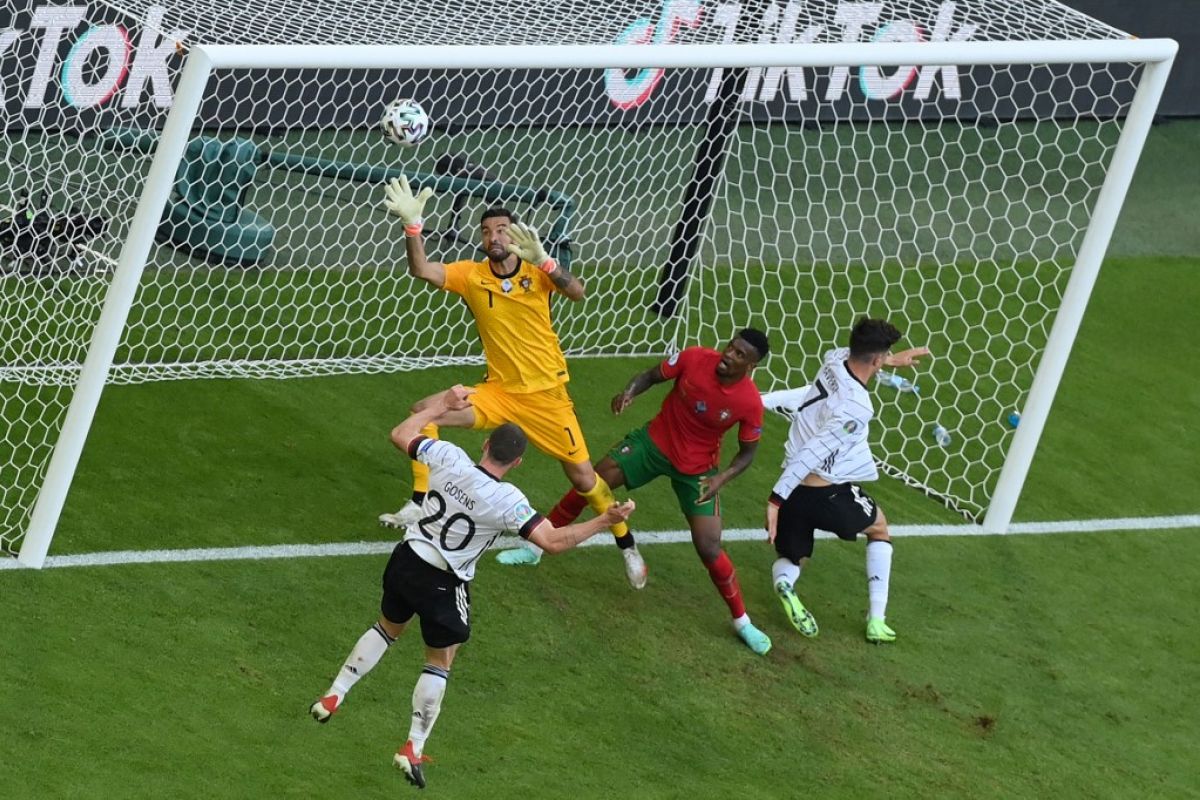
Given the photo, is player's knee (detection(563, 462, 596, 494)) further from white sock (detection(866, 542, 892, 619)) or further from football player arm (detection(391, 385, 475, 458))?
white sock (detection(866, 542, 892, 619))

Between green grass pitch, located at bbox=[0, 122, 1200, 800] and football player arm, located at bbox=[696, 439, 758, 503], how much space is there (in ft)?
2.32

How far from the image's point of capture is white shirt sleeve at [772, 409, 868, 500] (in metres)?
8.55

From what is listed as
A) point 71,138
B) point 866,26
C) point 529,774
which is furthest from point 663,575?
point 71,138

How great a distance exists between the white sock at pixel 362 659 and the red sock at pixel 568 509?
1.97m

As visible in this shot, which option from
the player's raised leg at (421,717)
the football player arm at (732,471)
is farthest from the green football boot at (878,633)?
the player's raised leg at (421,717)

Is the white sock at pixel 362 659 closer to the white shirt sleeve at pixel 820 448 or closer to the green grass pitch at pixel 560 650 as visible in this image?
the green grass pitch at pixel 560 650

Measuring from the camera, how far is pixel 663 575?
30.0ft

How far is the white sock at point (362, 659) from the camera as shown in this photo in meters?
7.09

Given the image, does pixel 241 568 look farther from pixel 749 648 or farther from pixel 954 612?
Result: pixel 954 612

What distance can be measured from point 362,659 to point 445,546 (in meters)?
0.64

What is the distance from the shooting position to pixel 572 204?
1180 cm

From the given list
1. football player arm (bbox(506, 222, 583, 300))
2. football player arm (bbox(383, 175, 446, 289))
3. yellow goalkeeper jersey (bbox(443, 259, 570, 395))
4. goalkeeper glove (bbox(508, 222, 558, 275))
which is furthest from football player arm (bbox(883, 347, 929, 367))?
football player arm (bbox(383, 175, 446, 289))

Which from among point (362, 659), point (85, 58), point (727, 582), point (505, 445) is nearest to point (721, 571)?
point (727, 582)

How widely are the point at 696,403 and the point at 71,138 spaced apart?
18.0 feet
